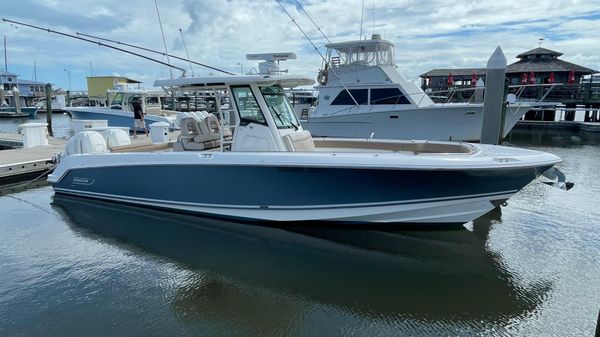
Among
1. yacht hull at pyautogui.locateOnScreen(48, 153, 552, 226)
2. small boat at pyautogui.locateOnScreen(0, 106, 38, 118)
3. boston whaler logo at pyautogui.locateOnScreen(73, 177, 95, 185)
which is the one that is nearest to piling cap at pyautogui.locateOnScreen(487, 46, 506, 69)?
yacht hull at pyautogui.locateOnScreen(48, 153, 552, 226)

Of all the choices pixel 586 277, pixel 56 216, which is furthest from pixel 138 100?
pixel 586 277

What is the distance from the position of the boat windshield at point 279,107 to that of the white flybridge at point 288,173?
19 millimetres

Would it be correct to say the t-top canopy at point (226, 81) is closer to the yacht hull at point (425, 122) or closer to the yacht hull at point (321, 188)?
the yacht hull at point (321, 188)

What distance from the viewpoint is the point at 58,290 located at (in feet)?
14.3

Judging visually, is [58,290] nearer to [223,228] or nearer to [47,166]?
[223,228]

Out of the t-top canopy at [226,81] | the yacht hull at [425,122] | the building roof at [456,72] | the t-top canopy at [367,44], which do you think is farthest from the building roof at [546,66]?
the t-top canopy at [226,81]

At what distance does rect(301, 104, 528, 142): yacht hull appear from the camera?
14256 mm

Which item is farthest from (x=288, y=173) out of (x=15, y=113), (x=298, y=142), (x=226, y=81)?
(x=15, y=113)

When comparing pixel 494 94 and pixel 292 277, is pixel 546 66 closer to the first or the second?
pixel 494 94

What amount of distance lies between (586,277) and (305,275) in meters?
3.19

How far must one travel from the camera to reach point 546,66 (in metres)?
30.8

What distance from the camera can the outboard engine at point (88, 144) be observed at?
7.28m

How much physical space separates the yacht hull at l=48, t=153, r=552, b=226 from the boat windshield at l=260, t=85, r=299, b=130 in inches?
Answer: 42.5

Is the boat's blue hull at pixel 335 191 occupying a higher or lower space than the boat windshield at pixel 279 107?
lower
